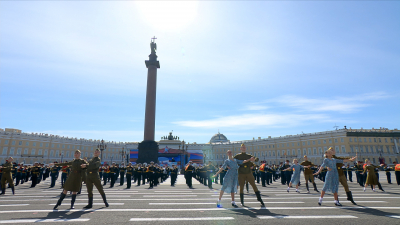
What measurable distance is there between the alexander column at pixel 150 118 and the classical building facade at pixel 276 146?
740 inches

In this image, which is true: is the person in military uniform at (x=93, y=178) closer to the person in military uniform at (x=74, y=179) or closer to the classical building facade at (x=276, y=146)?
the person in military uniform at (x=74, y=179)

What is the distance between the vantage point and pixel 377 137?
2884 inches

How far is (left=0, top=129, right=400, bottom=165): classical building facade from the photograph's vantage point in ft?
235

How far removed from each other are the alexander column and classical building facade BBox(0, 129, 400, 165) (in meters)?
18.8

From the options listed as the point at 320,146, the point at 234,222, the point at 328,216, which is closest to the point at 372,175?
the point at 328,216

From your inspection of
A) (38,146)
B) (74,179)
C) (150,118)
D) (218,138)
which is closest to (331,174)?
(74,179)

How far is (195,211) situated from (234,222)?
1.79 meters

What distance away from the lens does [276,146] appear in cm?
8962

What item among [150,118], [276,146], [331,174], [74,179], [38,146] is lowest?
[74,179]

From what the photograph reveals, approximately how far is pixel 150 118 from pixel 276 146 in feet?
199

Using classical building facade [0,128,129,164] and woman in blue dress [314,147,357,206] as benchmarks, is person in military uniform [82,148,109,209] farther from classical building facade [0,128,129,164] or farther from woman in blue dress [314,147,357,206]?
classical building facade [0,128,129,164]

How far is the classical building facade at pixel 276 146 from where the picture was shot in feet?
235

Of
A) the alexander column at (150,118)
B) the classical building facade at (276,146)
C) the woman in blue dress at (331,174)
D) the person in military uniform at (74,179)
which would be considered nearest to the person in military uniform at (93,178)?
the person in military uniform at (74,179)

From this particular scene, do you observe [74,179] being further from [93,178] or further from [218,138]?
[218,138]
